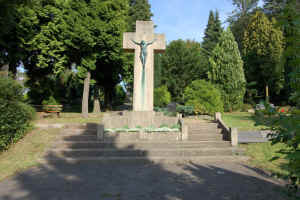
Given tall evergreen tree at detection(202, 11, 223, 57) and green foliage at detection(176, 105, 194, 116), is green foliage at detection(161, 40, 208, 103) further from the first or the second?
tall evergreen tree at detection(202, 11, 223, 57)

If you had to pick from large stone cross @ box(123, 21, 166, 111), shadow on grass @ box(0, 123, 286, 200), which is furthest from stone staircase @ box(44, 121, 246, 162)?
large stone cross @ box(123, 21, 166, 111)

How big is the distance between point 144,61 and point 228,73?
14650 mm

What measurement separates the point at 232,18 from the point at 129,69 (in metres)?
33.1

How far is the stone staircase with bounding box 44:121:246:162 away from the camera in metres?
7.39

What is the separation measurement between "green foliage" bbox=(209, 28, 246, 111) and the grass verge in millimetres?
17882

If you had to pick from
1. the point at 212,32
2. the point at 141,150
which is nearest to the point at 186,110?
the point at 141,150

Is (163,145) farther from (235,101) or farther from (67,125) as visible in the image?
(235,101)

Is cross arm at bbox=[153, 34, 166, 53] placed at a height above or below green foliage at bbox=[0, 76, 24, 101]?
above

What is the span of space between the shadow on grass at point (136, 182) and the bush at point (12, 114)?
6.97 ft

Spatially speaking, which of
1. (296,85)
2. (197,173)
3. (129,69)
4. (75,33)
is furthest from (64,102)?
(296,85)

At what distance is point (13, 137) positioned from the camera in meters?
8.66

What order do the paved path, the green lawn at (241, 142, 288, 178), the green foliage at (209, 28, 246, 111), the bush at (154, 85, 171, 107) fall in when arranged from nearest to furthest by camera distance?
the paved path
the green lawn at (241, 142, 288, 178)
the green foliage at (209, 28, 246, 111)
the bush at (154, 85, 171, 107)

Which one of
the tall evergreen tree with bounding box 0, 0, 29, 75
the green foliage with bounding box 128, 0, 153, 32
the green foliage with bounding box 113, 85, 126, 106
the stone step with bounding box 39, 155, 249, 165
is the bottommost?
the stone step with bounding box 39, 155, 249, 165

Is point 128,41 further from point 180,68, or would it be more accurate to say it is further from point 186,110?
point 180,68
